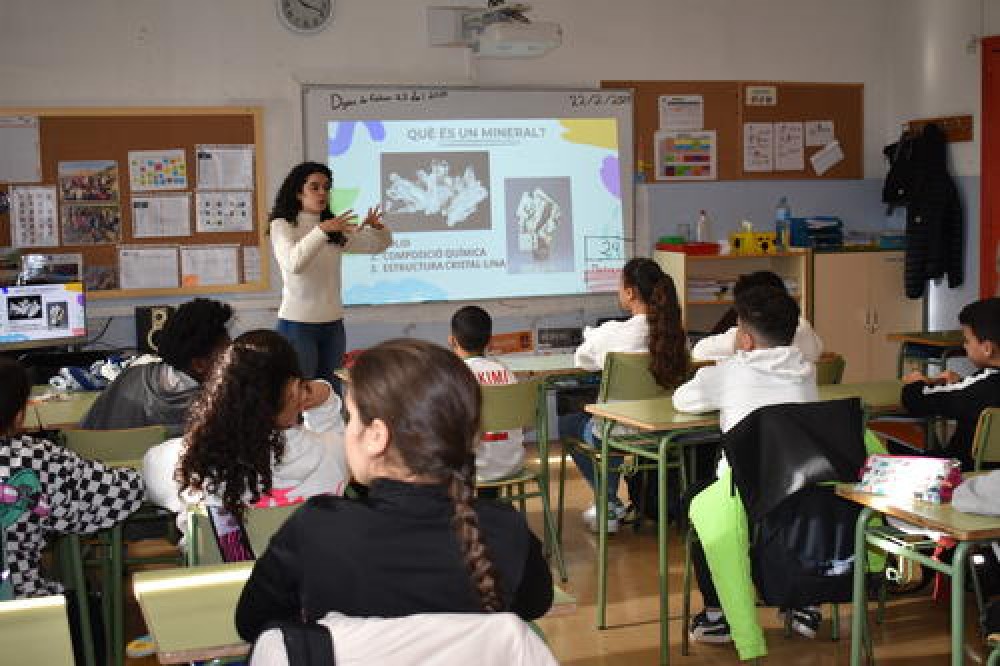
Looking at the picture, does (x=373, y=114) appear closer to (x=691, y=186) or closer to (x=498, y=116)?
(x=498, y=116)

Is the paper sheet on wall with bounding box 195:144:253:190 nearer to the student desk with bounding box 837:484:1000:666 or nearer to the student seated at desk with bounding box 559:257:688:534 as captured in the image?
the student seated at desk with bounding box 559:257:688:534

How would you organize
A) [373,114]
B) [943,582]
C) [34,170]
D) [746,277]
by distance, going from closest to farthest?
[943,582] → [746,277] → [34,170] → [373,114]

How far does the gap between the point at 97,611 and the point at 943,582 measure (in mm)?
2847

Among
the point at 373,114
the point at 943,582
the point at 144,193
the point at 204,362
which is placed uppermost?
the point at 373,114

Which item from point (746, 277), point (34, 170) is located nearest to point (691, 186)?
point (746, 277)

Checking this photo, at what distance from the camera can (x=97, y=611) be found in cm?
351

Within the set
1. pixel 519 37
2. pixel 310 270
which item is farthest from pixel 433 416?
pixel 519 37

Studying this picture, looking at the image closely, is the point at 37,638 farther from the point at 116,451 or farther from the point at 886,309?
the point at 886,309

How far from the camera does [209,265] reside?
684cm

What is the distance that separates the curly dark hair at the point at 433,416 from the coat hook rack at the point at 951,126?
674 centimetres

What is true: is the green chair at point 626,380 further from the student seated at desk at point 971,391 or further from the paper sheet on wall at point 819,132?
the paper sheet on wall at point 819,132

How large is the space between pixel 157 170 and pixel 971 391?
14.6ft

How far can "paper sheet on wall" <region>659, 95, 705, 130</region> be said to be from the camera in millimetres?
7699

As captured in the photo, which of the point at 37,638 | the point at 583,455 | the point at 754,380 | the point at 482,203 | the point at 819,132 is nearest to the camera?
the point at 37,638
